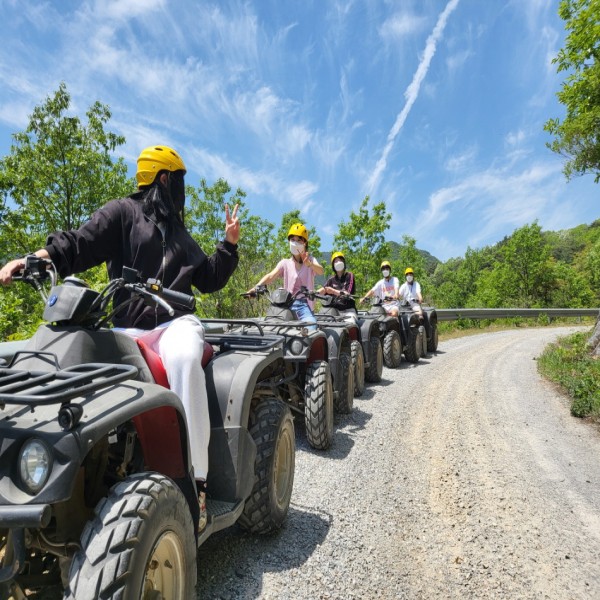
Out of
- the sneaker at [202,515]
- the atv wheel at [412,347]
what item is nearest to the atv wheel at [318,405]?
the sneaker at [202,515]

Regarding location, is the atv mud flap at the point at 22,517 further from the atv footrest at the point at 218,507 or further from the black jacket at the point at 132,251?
the black jacket at the point at 132,251

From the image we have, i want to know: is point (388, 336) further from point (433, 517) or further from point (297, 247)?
point (433, 517)

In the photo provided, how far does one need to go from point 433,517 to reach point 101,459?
253 centimetres

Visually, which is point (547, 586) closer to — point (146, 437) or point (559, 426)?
point (146, 437)

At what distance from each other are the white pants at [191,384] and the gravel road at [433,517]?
0.81 m

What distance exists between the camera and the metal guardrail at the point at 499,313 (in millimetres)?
18703

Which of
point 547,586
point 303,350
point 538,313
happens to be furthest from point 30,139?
point 538,313

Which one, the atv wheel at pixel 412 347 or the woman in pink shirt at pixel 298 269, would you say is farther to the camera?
the atv wheel at pixel 412 347

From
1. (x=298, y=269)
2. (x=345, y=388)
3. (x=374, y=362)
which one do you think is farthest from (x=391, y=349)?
(x=345, y=388)

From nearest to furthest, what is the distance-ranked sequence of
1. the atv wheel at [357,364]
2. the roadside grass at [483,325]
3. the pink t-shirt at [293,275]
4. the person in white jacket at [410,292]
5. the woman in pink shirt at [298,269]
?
the woman in pink shirt at [298,269] → the pink t-shirt at [293,275] → the atv wheel at [357,364] → the person in white jacket at [410,292] → the roadside grass at [483,325]

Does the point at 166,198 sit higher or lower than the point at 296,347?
higher

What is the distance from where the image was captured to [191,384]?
2.22 metres

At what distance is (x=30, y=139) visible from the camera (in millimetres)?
16172

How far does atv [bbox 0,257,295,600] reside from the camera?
1.29m
